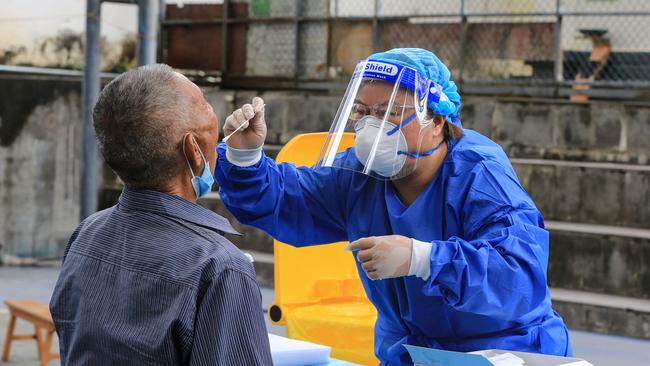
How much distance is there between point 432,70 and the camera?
2635 mm

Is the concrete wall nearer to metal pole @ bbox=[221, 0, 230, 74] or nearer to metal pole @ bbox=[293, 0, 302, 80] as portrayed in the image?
metal pole @ bbox=[221, 0, 230, 74]

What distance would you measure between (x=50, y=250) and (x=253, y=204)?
19.5 ft

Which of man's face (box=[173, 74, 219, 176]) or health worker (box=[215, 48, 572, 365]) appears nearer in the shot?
man's face (box=[173, 74, 219, 176])

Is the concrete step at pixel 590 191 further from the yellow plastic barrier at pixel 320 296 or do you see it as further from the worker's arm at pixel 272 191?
the worker's arm at pixel 272 191

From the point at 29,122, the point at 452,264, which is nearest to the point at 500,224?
the point at 452,264

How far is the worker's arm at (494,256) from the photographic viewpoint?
7.48ft

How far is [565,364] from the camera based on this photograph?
225cm

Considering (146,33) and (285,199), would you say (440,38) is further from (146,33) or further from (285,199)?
(285,199)

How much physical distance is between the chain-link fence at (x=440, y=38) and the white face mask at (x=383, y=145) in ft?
16.9

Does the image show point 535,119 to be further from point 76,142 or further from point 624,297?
point 76,142

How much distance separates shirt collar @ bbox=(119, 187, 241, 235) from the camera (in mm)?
1775

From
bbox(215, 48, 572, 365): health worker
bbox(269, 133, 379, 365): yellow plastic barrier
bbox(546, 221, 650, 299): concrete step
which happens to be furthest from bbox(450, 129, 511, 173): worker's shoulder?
bbox(546, 221, 650, 299): concrete step

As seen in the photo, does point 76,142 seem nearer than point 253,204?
No

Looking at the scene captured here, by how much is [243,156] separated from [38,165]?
594 cm
